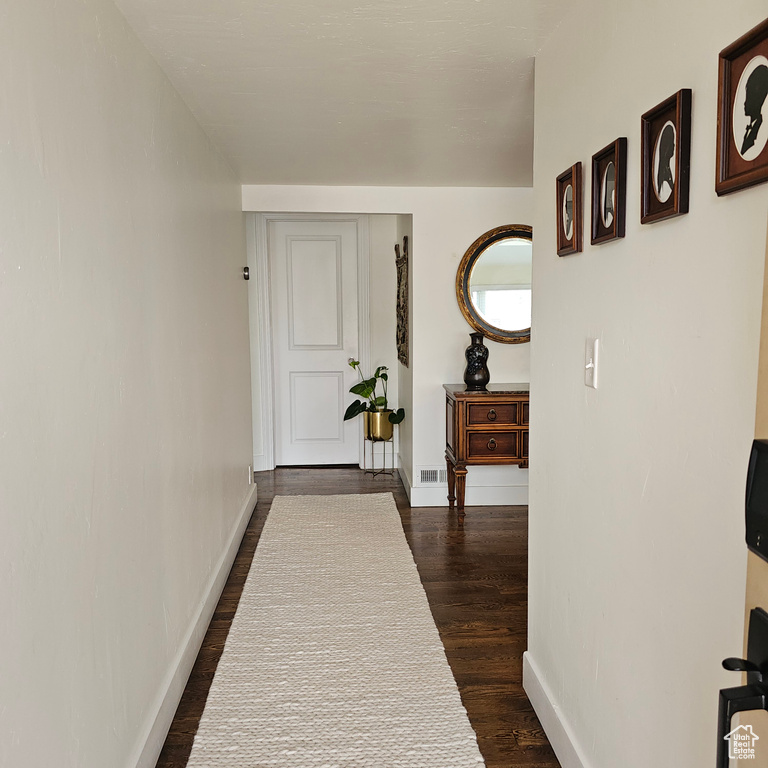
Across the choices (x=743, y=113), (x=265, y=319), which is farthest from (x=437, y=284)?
(x=743, y=113)

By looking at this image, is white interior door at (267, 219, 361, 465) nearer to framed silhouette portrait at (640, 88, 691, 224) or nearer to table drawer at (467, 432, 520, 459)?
table drawer at (467, 432, 520, 459)

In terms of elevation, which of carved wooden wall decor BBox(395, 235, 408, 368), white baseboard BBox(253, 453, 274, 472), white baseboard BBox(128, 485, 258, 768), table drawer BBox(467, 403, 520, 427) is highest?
carved wooden wall decor BBox(395, 235, 408, 368)

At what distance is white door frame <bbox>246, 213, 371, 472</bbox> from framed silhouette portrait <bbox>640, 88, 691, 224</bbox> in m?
4.57

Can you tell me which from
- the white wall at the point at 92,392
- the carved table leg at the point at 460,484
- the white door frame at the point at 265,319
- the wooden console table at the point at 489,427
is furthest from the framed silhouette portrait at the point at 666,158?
the white door frame at the point at 265,319

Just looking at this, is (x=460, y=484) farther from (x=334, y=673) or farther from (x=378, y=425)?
(x=334, y=673)

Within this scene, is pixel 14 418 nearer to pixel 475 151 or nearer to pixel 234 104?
pixel 234 104

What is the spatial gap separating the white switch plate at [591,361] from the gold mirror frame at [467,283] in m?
2.84

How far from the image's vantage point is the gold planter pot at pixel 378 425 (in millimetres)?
5562

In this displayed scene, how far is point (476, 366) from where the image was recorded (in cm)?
454

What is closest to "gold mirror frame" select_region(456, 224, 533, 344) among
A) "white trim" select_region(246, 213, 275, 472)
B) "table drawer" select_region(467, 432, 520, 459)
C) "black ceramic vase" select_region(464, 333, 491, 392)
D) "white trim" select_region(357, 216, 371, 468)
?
"black ceramic vase" select_region(464, 333, 491, 392)

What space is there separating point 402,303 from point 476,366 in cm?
112

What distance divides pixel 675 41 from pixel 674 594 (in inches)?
41.1

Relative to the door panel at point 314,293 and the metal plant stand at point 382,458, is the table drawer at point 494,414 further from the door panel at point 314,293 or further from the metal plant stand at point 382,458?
the door panel at point 314,293

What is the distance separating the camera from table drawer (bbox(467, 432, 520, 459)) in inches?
172
